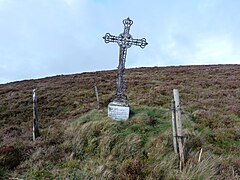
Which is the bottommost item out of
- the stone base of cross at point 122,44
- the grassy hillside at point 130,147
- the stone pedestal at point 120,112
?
→ the grassy hillside at point 130,147

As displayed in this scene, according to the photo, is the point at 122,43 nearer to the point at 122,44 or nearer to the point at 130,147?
the point at 122,44

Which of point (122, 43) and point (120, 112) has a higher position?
point (122, 43)

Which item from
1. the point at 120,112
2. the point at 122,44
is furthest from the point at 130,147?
the point at 122,44

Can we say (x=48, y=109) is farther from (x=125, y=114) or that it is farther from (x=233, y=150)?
(x=233, y=150)

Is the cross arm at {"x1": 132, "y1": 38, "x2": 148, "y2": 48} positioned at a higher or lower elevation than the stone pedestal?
higher

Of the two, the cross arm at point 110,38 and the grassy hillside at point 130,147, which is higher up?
the cross arm at point 110,38

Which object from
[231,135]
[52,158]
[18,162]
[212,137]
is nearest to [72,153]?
[52,158]

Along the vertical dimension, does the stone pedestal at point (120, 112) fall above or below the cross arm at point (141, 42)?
below

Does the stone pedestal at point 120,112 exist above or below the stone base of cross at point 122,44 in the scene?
below

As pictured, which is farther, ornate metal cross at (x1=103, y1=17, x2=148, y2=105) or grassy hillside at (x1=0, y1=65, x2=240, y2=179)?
ornate metal cross at (x1=103, y1=17, x2=148, y2=105)

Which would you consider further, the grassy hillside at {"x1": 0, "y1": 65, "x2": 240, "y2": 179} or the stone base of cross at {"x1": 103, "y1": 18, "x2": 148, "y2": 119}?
the stone base of cross at {"x1": 103, "y1": 18, "x2": 148, "y2": 119}

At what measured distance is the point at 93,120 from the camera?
9.80 meters

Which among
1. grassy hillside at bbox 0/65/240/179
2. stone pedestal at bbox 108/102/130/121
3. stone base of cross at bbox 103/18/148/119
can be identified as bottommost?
grassy hillside at bbox 0/65/240/179

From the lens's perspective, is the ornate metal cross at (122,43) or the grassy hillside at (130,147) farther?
the ornate metal cross at (122,43)
